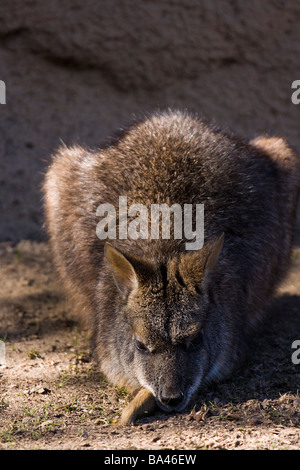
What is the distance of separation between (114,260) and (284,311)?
2506 millimetres

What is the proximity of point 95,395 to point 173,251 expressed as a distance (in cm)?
118

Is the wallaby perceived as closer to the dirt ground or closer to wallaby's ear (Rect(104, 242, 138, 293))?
wallaby's ear (Rect(104, 242, 138, 293))

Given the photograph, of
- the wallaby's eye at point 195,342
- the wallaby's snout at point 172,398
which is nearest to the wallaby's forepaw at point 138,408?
the wallaby's snout at point 172,398

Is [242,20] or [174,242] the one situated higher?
[242,20]

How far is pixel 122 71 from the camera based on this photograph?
7.61 meters

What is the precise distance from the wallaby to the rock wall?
1533 millimetres

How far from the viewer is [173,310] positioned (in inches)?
161

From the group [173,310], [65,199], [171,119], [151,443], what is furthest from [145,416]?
[171,119]

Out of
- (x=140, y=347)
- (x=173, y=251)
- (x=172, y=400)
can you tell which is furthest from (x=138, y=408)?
(x=173, y=251)

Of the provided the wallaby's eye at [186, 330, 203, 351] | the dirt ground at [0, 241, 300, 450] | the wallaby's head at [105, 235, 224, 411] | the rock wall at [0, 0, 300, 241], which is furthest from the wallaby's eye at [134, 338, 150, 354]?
the rock wall at [0, 0, 300, 241]

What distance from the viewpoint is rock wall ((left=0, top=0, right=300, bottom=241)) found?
737 cm

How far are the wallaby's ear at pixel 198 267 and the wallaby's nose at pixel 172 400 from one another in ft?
2.31

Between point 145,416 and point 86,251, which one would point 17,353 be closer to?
point 86,251

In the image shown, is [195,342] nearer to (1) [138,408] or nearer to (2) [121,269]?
(1) [138,408]
